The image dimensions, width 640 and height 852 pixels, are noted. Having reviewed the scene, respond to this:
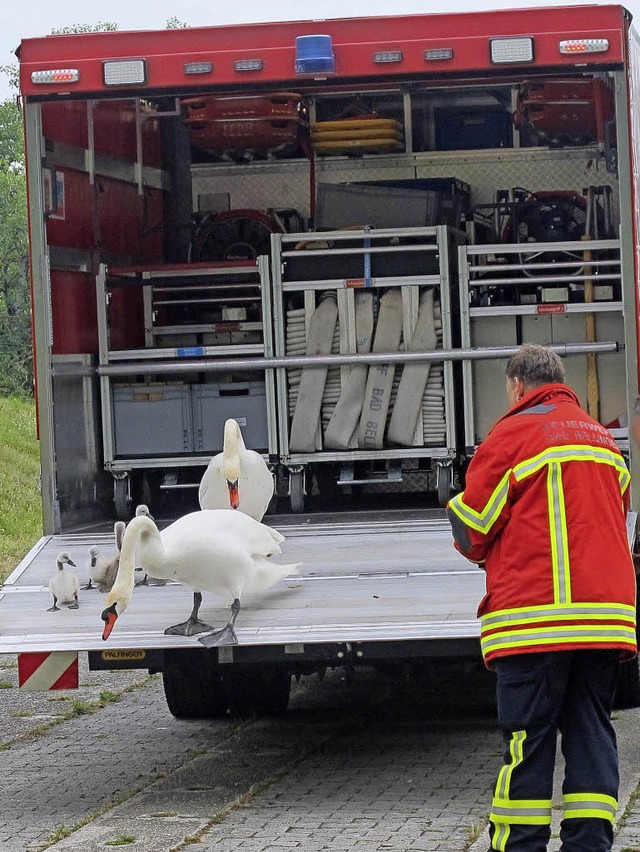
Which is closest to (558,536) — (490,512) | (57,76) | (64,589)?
(490,512)

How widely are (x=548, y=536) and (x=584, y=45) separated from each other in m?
2.90

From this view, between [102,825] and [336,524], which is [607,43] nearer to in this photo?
[336,524]

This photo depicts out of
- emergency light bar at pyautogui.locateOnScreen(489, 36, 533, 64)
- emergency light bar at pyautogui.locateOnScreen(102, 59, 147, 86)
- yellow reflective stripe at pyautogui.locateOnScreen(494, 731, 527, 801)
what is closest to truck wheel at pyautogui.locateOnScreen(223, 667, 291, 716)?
emergency light bar at pyautogui.locateOnScreen(102, 59, 147, 86)

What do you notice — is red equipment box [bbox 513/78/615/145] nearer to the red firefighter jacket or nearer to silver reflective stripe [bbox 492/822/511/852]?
the red firefighter jacket

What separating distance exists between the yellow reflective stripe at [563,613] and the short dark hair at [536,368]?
0.71 metres

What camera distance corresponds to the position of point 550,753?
15.0 ft

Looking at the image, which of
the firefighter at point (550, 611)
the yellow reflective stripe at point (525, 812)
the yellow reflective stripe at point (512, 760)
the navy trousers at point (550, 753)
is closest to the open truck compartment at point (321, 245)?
the firefighter at point (550, 611)

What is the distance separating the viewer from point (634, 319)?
274 inches

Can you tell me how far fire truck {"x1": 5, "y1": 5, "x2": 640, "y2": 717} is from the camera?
6.61 metres

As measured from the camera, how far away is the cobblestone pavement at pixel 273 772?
5.62m

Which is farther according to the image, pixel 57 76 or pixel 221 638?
pixel 57 76

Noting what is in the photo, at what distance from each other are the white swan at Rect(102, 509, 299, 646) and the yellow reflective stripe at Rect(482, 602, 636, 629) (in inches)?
64.6

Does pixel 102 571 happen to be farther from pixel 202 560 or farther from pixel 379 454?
pixel 379 454

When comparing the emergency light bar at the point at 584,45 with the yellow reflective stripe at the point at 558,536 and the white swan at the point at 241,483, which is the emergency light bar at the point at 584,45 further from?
the yellow reflective stripe at the point at 558,536
